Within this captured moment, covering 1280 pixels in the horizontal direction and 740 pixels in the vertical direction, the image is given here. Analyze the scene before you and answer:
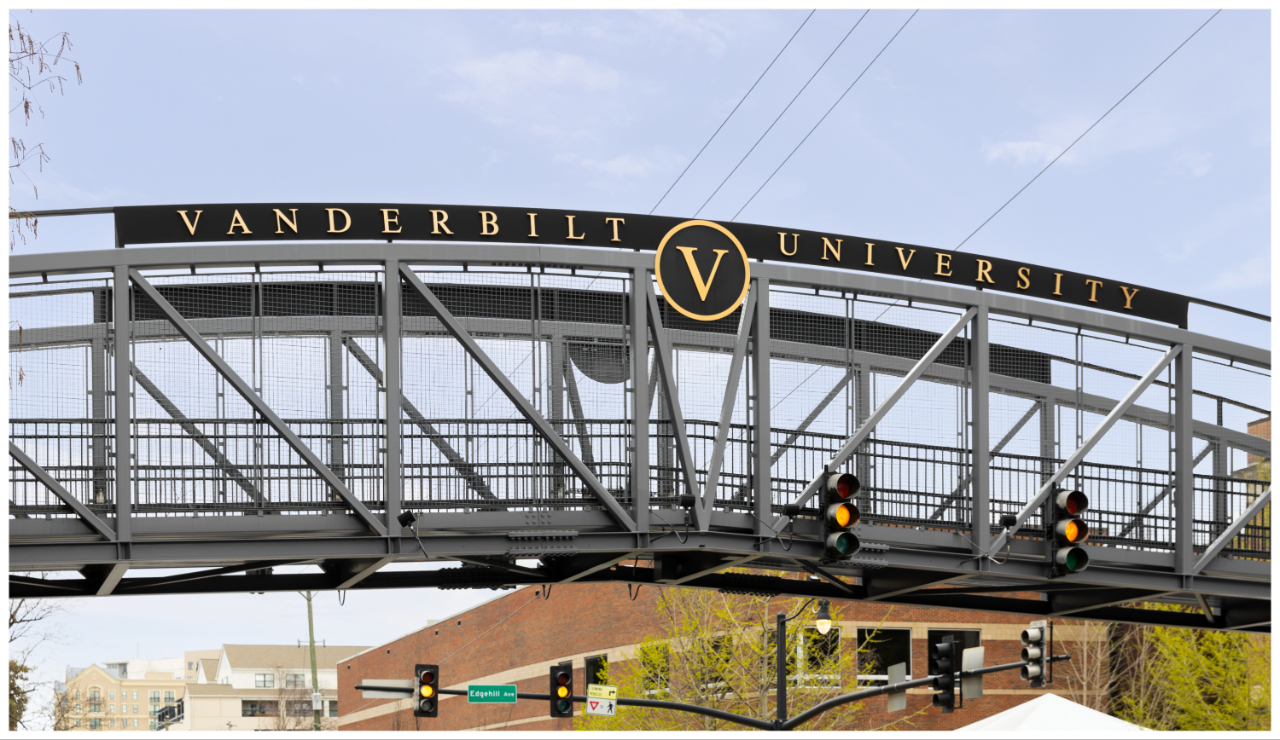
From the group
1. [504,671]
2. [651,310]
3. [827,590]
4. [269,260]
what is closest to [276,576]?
[269,260]

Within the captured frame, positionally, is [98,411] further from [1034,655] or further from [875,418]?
[1034,655]

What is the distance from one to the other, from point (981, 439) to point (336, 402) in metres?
9.00

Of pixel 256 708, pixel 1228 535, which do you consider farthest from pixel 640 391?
pixel 256 708

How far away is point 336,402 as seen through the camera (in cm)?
1603

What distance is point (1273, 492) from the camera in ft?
61.2

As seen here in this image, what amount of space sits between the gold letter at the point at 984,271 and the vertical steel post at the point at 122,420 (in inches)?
461

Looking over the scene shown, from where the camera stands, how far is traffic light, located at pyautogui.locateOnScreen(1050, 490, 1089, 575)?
51.5 ft

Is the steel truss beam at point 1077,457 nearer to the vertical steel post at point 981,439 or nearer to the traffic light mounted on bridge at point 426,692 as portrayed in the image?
the vertical steel post at point 981,439

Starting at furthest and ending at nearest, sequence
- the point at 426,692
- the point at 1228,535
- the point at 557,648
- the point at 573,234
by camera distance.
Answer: the point at 557,648
the point at 426,692
the point at 1228,535
the point at 573,234

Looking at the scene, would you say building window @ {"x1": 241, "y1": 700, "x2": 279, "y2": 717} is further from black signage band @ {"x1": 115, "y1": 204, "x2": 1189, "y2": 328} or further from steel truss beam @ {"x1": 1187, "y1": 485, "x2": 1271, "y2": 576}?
black signage band @ {"x1": 115, "y1": 204, "x2": 1189, "y2": 328}

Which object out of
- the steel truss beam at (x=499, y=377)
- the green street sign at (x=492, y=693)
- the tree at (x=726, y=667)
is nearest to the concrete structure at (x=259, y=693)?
the tree at (x=726, y=667)

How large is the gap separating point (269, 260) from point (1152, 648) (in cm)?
3197

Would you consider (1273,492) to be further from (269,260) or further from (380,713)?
(380,713)

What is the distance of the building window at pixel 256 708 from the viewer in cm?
11744
